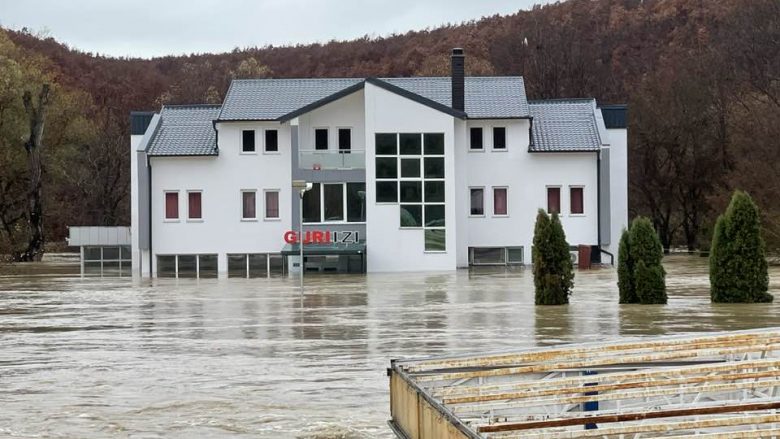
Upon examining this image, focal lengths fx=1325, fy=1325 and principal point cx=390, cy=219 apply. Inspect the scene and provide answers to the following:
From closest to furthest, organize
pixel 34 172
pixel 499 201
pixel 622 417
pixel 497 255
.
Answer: pixel 622 417 < pixel 499 201 < pixel 497 255 < pixel 34 172

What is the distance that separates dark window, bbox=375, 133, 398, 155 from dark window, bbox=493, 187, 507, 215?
18.2 feet

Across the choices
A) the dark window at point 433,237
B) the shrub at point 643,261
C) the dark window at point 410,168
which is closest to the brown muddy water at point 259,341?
the shrub at point 643,261

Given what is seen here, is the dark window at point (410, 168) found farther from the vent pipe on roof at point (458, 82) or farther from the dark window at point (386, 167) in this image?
the vent pipe on roof at point (458, 82)

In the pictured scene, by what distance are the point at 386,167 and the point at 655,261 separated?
25161 millimetres

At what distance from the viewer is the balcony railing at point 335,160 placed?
53562 millimetres

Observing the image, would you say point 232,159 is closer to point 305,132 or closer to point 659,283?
point 305,132

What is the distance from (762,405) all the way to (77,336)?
1732 cm

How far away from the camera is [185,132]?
5656cm

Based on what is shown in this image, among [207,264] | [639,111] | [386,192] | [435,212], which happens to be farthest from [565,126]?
[207,264]

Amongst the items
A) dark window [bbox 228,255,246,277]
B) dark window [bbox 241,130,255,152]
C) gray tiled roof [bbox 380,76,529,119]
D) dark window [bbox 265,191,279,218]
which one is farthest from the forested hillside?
dark window [bbox 265,191,279,218]

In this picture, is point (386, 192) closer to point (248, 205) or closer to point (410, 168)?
point (410, 168)

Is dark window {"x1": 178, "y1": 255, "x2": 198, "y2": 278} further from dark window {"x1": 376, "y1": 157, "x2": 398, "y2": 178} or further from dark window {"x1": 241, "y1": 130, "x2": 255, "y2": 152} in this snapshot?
dark window {"x1": 376, "y1": 157, "x2": 398, "y2": 178}

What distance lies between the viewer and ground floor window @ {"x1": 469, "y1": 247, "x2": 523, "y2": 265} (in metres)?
56.3

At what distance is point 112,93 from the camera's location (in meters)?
130
